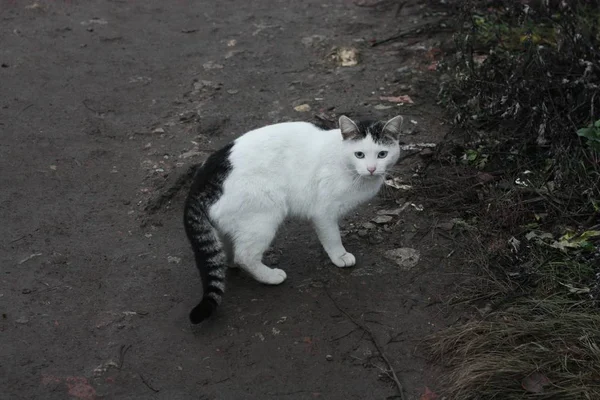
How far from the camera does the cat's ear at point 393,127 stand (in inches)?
147

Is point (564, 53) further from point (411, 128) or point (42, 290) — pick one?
point (42, 290)

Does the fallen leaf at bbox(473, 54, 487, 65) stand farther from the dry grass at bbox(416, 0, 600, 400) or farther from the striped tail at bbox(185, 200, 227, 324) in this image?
the striped tail at bbox(185, 200, 227, 324)

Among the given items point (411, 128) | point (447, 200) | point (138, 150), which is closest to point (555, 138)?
point (447, 200)

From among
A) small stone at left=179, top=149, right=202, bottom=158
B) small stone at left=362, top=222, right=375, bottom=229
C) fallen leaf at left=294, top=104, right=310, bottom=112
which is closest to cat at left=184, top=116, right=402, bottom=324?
small stone at left=362, top=222, right=375, bottom=229

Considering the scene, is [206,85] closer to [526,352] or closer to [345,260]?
[345,260]

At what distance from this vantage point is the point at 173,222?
4.59 metres

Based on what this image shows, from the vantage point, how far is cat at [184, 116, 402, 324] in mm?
3670

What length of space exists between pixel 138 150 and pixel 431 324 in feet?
9.30

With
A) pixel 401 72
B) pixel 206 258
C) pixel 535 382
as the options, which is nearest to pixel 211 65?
pixel 401 72

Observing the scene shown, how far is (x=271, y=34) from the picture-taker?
721 centimetres

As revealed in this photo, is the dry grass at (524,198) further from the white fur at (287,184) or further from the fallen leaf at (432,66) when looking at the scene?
the white fur at (287,184)

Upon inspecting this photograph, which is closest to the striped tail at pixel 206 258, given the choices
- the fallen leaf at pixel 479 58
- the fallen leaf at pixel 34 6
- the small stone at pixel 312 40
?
the fallen leaf at pixel 479 58

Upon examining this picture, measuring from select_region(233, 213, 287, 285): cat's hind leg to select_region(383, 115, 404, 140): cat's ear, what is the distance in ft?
2.53

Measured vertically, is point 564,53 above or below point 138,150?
above
